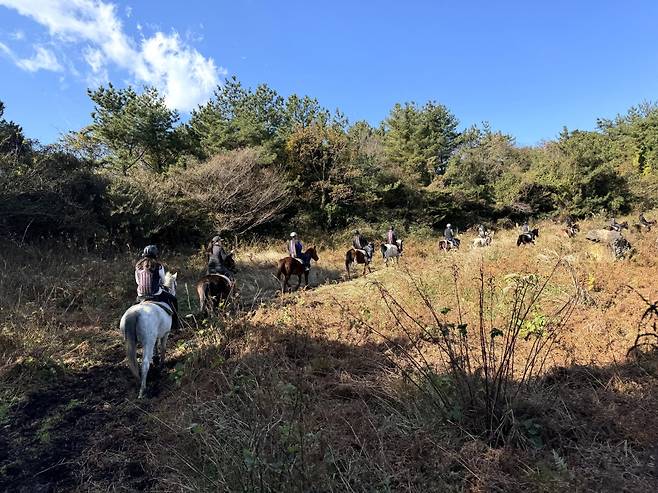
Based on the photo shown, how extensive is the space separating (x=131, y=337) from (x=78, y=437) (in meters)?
1.46

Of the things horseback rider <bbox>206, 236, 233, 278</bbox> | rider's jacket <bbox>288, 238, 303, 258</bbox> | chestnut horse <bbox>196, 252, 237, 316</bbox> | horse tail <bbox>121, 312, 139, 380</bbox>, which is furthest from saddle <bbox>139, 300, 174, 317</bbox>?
rider's jacket <bbox>288, 238, 303, 258</bbox>

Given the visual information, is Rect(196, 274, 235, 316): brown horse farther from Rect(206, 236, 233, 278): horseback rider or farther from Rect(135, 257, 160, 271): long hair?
Rect(135, 257, 160, 271): long hair

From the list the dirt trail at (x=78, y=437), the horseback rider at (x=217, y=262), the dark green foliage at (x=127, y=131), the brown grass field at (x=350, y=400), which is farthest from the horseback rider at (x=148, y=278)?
the dark green foliage at (x=127, y=131)

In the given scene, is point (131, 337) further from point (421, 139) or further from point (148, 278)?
point (421, 139)

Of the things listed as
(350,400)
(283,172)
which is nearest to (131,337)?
(350,400)

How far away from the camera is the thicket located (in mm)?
14480

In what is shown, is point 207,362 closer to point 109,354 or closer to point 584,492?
point 109,354

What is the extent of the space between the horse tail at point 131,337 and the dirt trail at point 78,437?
1.32 feet

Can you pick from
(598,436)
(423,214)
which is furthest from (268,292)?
(423,214)

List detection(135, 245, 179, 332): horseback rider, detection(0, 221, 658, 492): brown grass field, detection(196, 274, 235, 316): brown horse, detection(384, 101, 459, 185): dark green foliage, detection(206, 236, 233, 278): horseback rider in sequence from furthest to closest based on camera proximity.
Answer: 1. detection(384, 101, 459, 185): dark green foliage
2. detection(206, 236, 233, 278): horseback rider
3. detection(196, 274, 235, 316): brown horse
4. detection(135, 245, 179, 332): horseback rider
5. detection(0, 221, 658, 492): brown grass field

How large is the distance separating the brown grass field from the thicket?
629 centimetres

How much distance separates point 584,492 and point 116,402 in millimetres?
5364

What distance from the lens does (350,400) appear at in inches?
180

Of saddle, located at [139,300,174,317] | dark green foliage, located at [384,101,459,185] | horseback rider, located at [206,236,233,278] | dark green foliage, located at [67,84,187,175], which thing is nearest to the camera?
saddle, located at [139,300,174,317]
